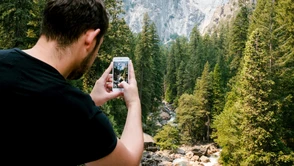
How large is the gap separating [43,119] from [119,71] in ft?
3.91

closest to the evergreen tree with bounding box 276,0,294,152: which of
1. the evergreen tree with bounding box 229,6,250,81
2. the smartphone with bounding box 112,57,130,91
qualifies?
the evergreen tree with bounding box 229,6,250,81

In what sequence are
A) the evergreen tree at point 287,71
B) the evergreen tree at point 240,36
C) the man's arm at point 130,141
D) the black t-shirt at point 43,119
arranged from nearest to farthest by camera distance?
the black t-shirt at point 43,119
the man's arm at point 130,141
the evergreen tree at point 287,71
the evergreen tree at point 240,36

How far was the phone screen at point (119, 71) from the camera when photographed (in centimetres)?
228

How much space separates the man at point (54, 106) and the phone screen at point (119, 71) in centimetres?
78

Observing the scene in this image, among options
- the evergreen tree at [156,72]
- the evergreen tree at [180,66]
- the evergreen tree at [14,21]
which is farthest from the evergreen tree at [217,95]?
the evergreen tree at [14,21]

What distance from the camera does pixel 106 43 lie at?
18.8 meters

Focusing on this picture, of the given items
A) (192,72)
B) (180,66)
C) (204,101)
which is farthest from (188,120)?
(180,66)

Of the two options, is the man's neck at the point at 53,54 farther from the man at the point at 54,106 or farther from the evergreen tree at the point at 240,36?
the evergreen tree at the point at 240,36

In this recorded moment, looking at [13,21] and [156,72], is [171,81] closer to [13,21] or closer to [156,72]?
[156,72]

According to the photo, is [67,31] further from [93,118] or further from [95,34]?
[93,118]

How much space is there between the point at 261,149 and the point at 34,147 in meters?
17.9

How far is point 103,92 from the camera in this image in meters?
2.21

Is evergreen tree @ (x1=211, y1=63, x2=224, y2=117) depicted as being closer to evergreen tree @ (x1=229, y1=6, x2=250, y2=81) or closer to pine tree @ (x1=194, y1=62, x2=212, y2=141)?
pine tree @ (x1=194, y1=62, x2=212, y2=141)

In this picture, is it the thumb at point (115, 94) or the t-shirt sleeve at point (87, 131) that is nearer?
the t-shirt sleeve at point (87, 131)
